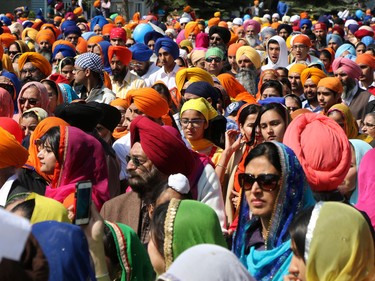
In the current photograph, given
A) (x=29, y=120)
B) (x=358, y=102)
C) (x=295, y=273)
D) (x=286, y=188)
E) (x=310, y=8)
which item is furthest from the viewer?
(x=310, y=8)

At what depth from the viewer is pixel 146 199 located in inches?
228

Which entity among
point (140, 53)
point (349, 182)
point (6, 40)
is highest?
point (349, 182)

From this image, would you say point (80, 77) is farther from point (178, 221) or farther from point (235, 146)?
point (178, 221)

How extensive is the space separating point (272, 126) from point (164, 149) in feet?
4.52

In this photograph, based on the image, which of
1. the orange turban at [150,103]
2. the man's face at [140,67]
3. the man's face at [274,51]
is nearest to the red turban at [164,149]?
the orange turban at [150,103]

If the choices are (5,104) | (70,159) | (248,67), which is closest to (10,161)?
(70,159)

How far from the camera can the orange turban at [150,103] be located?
27.6 ft

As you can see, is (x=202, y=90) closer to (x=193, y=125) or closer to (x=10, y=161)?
(x=193, y=125)

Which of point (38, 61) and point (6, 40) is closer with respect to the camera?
point (38, 61)

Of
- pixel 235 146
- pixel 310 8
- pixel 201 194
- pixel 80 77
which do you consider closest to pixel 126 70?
pixel 80 77

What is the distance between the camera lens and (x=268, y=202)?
4.95 meters

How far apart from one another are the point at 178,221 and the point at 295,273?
1.74 ft

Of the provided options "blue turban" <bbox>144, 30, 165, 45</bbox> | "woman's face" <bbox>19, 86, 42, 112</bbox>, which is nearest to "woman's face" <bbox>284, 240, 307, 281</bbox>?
"woman's face" <bbox>19, 86, 42, 112</bbox>

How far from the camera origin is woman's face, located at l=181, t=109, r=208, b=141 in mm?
7789
